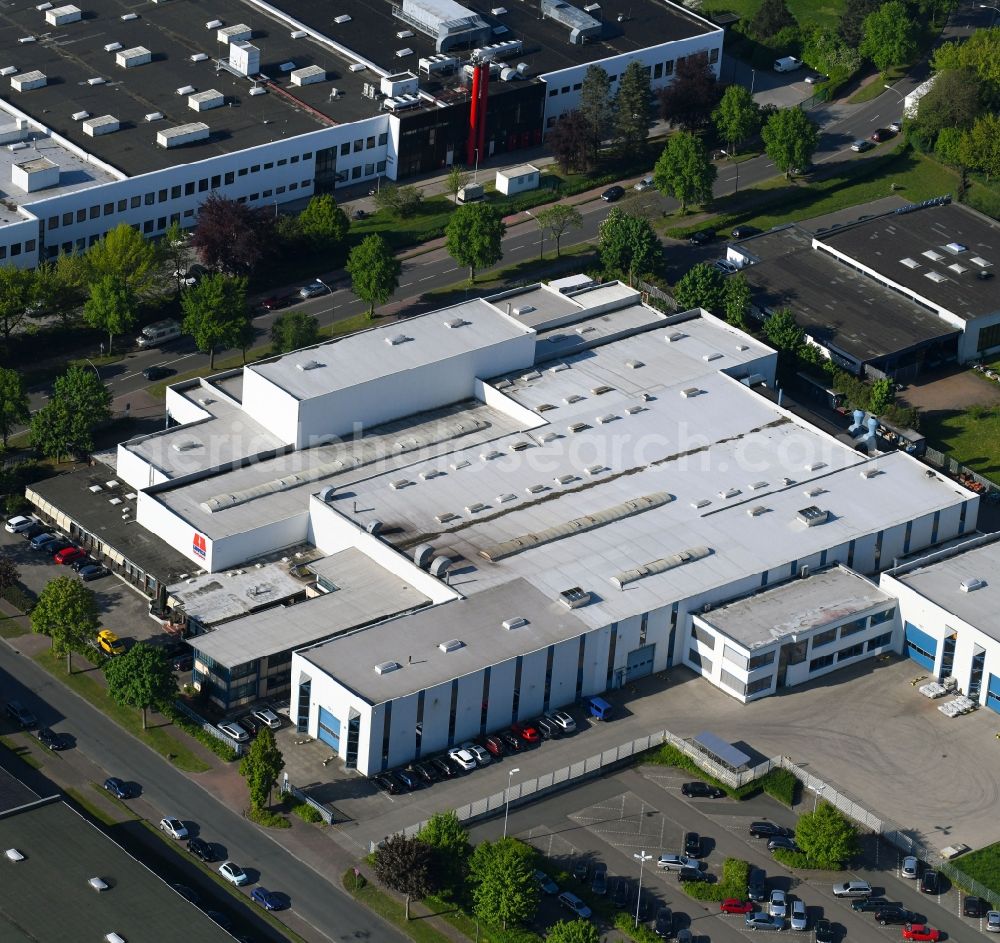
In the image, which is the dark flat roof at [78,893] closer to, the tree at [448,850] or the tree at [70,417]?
the tree at [448,850]

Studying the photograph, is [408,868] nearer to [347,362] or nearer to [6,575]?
[6,575]

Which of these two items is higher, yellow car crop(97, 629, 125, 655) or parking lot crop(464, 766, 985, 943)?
yellow car crop(97, 629, 125, 655)

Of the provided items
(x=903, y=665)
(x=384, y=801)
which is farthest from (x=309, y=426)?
(x=903, y=665)

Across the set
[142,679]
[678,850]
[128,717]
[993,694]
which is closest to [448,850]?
[678,850]

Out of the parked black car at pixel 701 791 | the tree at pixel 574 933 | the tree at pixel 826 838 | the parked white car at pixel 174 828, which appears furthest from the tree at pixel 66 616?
the tree at pixel 826 838

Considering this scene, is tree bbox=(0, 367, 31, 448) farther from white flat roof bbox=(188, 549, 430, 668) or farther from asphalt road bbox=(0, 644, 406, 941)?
white flat roof bbox=(188, 549, 430, 668)

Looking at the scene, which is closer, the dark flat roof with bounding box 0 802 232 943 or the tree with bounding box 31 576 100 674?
the dark flat roof with bounding box 0 802 232 943

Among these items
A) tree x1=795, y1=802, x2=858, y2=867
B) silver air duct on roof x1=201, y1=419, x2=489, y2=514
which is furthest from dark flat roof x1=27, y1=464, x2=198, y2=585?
tree x1=795, y1=802, x2=858, y2=867
